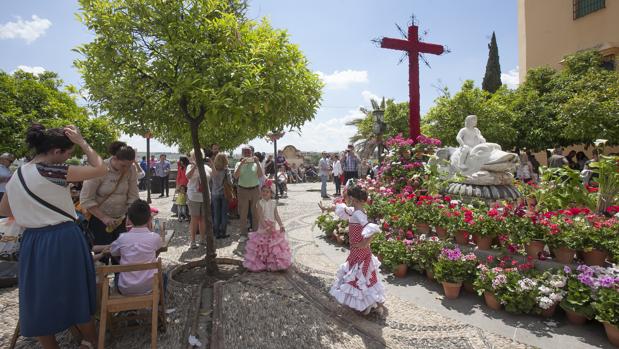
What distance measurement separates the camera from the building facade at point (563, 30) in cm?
1672

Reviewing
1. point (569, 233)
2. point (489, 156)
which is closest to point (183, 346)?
point (569, 233)

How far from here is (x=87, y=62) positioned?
4152mm

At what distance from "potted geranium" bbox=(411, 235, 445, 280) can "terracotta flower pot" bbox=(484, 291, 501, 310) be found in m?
0.75

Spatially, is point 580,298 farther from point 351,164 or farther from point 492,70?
point 492,70

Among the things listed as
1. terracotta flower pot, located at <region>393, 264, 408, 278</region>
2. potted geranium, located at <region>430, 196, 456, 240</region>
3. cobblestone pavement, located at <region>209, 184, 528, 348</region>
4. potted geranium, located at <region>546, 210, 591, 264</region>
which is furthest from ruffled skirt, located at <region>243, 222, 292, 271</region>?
potted geranium, located at <region>546, 210, 591, 264</region>

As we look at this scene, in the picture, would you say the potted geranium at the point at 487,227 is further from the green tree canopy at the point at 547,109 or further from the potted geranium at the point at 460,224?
the green tree canopy at the point at 547,109

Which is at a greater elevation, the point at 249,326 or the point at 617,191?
the point at 617,191

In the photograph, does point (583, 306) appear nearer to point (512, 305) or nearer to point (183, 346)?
point (512, 305)

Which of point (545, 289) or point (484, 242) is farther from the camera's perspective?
point (484, 242)

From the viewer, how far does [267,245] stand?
5020mm

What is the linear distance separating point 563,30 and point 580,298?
21.8 metres

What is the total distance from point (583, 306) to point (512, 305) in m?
0.60

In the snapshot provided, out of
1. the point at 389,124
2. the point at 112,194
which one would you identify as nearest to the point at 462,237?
the point at 112,194

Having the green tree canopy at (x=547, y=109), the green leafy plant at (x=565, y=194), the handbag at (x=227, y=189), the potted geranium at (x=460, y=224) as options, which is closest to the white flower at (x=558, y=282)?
the potted geranium at (x=460, y=224)
